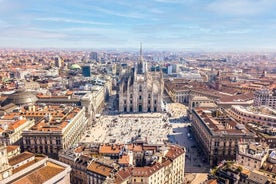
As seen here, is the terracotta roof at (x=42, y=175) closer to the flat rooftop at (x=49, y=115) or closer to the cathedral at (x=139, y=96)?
the flat rooftop at (x=49, y=115)

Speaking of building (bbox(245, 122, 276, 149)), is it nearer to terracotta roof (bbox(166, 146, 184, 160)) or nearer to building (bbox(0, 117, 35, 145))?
terracotta roof (bbox(166, 146, 184, 160))

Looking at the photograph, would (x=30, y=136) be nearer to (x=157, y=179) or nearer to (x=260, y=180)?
(x=157, y=179)

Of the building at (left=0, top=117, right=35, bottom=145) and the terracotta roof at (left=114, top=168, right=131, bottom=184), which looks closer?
Result: the terracotta roof at (left=114, top=168, right=131, bottom=184)

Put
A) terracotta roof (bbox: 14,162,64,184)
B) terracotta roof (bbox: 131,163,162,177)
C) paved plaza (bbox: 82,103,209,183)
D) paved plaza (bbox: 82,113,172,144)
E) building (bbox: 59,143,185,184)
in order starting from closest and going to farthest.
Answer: terracotta roof (bbox: 14,162,64,184), building (bbox: 59,143,185,184), terracotta roof (bbox: 131,163,162,177), paved plaza (bbox: 82,103,209,183), paved plaza (bbox: 82,113,172,144)

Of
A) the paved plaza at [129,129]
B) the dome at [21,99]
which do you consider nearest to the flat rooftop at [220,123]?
the paved plaza at [129,129]

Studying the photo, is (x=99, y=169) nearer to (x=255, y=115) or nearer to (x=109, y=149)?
(x=109, y=149)

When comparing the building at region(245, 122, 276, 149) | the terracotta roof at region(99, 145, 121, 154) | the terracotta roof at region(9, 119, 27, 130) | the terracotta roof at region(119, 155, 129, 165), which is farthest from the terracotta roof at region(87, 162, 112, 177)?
the building at region(245, 122, 276, 149)
